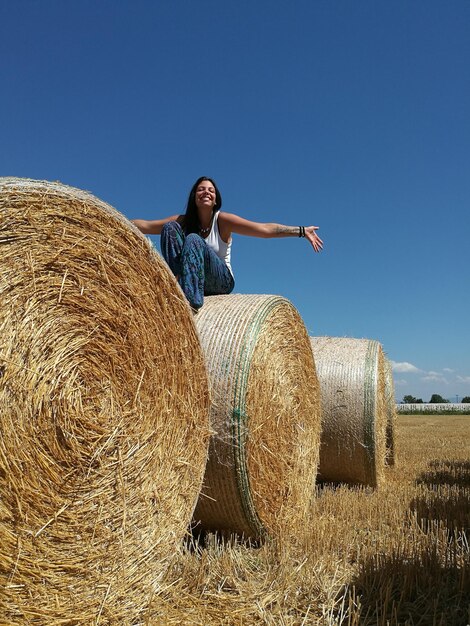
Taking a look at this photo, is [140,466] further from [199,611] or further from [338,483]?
[338,483]

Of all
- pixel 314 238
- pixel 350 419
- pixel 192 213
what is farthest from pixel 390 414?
pixel 192 213

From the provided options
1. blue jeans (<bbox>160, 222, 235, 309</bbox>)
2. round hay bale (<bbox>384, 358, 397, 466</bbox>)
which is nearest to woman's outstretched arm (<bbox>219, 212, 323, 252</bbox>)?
blue jeans (<bbox>160, 222, 235, 309</bbox>)

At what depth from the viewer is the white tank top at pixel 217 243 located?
4277mm

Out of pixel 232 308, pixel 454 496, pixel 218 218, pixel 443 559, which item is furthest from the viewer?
pixel 454 496

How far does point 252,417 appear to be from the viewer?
345 cm

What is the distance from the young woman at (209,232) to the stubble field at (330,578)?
5.23ft

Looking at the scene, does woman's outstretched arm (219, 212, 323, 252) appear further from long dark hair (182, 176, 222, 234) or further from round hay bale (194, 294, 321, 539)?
round hay bale (194, 294, 321, 539)

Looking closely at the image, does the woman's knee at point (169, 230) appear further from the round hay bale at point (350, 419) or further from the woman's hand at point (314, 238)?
the round hay bale at point (350, 419)

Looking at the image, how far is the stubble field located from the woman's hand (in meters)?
1.87

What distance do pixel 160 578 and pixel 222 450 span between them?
75cm

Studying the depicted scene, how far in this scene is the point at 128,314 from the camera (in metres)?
2.81

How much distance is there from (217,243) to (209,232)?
105 mm

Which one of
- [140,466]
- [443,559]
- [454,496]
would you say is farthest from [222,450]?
[454,496]

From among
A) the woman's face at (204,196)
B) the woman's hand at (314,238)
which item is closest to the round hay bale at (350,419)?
the woman's hand at (314,238)
